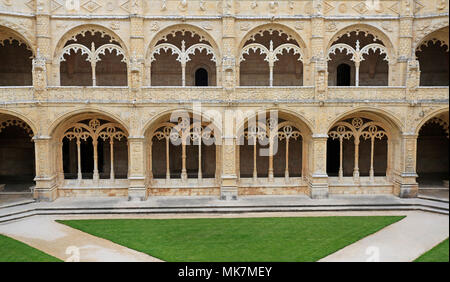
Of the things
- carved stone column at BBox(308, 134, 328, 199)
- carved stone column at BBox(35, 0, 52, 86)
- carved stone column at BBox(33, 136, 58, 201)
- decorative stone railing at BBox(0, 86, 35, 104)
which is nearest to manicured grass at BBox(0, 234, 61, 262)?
carved stone column at BBox(33, 136, 58, 201)

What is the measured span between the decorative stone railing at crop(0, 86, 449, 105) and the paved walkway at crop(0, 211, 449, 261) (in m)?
5.45

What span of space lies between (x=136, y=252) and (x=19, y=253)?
376cm

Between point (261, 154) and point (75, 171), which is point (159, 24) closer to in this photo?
point (261, 154)

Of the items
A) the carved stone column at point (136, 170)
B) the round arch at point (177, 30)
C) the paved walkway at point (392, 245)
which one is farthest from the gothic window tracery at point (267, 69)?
the paved walkway at point (392, 245)

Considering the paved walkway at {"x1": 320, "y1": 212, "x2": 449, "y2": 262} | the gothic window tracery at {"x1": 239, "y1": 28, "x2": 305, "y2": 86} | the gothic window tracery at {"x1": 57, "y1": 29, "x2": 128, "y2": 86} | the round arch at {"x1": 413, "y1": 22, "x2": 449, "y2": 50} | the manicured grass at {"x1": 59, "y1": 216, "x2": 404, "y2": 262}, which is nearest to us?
the paved walkway at {"x1": 320, "y1": 212, "x2": 449, "y2": 262}

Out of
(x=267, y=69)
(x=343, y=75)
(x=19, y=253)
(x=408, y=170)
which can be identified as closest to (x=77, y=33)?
(x=19, y=253)

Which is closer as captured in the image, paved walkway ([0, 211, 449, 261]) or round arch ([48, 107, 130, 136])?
paved walkway ([0, 211, 449, 261])

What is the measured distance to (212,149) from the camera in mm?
21391

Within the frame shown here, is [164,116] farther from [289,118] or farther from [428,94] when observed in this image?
[428,94]

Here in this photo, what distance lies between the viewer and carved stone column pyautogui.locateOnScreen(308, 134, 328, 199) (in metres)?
17.0

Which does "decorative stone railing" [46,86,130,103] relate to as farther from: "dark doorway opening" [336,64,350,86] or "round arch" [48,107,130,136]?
"dark doorway opening" [336,64,350,86]

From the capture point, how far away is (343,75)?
69.1 feet

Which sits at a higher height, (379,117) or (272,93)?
(272,93)

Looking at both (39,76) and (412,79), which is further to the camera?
(412,79)
